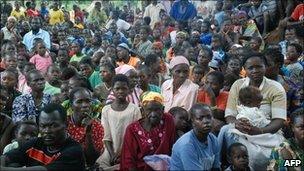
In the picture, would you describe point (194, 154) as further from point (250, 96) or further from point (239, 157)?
point (250, 96)

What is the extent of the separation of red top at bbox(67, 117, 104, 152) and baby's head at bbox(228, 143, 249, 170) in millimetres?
1293

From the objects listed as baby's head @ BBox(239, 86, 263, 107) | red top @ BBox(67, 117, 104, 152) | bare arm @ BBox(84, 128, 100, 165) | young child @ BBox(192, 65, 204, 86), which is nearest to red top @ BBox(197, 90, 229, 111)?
young child @ BBox(192, 65, 204, 86)

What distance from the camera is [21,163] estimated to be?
3.76m

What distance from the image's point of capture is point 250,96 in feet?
15.1

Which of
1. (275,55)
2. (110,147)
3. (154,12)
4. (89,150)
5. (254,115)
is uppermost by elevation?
(154,12)

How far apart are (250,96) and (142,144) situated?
3.70ft

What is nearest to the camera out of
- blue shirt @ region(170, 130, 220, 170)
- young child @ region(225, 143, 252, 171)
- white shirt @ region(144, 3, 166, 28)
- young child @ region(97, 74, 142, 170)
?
blue shirt @ region(170, 130, 220, 170)

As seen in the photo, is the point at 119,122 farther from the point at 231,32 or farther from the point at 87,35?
the point at 87,35

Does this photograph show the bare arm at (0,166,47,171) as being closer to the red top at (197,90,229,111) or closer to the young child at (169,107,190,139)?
the young child at (169,107,190,139)

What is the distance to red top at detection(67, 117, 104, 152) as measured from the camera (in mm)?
4684

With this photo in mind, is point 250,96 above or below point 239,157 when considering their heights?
above

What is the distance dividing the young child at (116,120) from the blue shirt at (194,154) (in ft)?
3.08

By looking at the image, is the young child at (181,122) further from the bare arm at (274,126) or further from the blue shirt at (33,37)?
the blue shirt at (33,37)

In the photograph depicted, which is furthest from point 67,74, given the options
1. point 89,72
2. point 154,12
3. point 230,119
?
point 154,12
